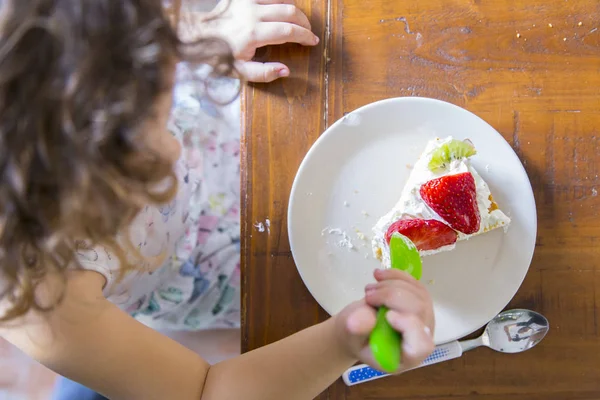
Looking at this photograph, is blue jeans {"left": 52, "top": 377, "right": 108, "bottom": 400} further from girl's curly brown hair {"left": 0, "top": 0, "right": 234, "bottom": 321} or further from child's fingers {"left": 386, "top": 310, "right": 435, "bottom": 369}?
child's fingers {"left": 386, "top": 310, "right": 435, "bottom": 369}

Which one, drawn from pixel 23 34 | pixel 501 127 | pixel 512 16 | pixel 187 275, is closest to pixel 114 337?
pixel 187 275

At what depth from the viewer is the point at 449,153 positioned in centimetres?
75

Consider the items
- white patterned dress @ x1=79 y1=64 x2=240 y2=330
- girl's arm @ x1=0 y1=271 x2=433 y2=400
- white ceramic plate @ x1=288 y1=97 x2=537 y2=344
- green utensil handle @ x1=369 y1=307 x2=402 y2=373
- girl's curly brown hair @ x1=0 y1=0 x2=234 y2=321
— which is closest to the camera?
girl's curly brown hair @ x1=0 y1=0 x2=234 y2=321

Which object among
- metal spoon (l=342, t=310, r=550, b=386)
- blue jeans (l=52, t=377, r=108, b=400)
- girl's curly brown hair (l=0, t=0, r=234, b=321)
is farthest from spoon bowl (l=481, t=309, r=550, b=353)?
blue jeans (l=52, t=377, r=108, b=400)

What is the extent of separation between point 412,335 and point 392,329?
0.10 feet

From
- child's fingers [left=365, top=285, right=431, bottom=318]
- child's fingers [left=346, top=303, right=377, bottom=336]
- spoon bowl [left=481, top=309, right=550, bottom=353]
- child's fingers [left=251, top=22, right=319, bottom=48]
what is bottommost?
spoon bowl [left=481, top=309, right=550, bottom=353]

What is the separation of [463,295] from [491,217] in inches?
5.3

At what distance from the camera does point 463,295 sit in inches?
30.0

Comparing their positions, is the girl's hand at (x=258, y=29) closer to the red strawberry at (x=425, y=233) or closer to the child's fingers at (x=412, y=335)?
the red strawberry at (x=425, y=233)

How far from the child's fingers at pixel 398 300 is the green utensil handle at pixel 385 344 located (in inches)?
0.6

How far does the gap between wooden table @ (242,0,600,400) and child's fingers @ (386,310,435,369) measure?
23 cm

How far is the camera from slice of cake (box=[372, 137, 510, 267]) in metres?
0.74

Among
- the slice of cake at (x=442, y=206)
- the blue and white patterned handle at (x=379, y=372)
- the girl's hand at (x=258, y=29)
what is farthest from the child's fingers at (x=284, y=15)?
the blue and white patterned handle at (x=379, y=372)

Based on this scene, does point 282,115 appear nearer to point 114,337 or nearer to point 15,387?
point 114,337
